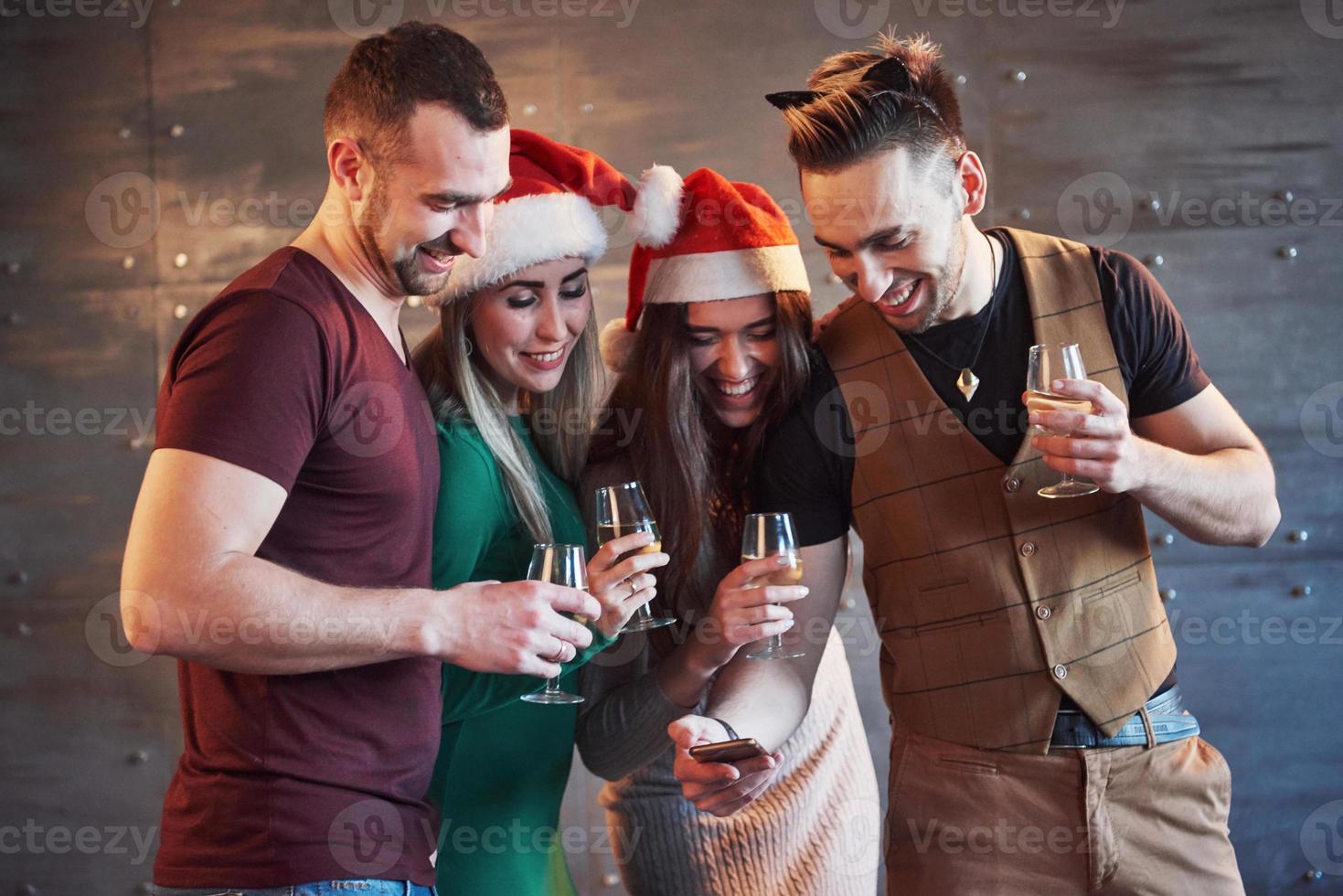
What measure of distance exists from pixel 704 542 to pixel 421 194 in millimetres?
936

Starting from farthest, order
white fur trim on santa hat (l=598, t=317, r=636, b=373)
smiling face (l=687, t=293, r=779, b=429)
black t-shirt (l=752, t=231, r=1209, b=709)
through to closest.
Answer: white fur trim on santa hat (l=598, t=317, r=636, b=373) → smiling face (l=687, t=293, r=779, b=429) → black t-shirt (l=752, t=231, r=1209, b=709)

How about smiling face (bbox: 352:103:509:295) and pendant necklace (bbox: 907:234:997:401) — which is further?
pendant necklace (bbox: 907:234:997:401)

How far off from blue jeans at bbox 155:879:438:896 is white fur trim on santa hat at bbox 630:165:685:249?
1369mm

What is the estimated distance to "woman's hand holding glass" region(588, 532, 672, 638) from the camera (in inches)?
82.1

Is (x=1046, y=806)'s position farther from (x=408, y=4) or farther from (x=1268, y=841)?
(x=408, y=4)

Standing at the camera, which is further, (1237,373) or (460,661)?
(1237,373)

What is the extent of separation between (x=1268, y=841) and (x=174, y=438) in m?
3.90

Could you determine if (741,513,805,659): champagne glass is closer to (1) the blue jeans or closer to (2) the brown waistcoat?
(2) the brown waistcoat

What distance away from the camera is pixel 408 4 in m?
4.19

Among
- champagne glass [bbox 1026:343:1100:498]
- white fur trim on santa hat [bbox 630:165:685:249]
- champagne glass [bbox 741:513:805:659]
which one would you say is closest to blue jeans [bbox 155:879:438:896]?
champagne glass [bbox 741:513:805:659]

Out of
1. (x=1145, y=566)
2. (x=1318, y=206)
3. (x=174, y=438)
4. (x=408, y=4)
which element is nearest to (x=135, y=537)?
(x=174, y=438)

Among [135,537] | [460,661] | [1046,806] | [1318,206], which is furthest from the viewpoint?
[1318,206]

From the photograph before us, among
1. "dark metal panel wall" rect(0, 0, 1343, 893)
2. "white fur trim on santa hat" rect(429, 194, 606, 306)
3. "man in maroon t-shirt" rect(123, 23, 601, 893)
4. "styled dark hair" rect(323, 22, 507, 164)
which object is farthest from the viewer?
"dark metal panel wall" rect(0, 0, 1343, 893)

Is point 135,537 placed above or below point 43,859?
above
